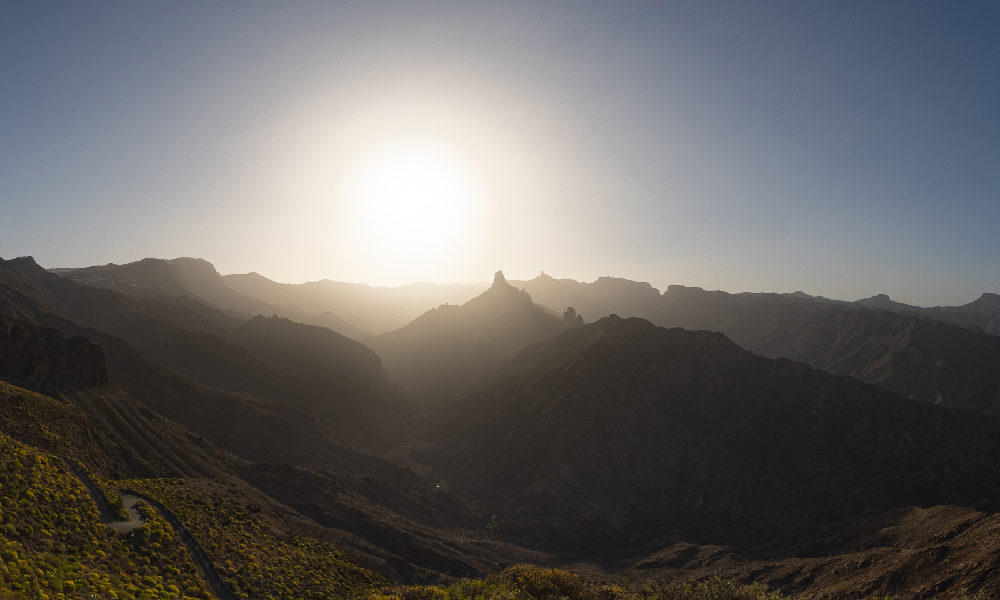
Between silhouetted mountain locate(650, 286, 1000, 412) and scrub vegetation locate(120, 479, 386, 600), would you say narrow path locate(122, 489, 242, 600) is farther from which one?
silhouetted mountain locate(650, 286, 1000, 412)

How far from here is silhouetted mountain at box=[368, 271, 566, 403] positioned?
488ft

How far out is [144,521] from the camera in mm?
28656

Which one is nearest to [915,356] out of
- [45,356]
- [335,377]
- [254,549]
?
[335,377]

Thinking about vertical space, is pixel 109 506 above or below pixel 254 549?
above

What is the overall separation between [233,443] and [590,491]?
54244 mm

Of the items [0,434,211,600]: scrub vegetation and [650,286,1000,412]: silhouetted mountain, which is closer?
[0,434,211,600]: scrub vegetation

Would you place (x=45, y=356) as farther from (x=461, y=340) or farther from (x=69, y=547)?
(x=461, y=340)

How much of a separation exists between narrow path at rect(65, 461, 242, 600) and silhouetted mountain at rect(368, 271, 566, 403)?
104m

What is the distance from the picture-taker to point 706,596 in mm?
20656

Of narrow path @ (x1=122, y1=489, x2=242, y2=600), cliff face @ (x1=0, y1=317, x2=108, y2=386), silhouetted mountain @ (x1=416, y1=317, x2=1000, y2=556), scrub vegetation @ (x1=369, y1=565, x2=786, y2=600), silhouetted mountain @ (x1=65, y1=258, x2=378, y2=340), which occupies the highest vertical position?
silhouetted mountain @ (x1=65, y1=258, x2=378, y2=340)

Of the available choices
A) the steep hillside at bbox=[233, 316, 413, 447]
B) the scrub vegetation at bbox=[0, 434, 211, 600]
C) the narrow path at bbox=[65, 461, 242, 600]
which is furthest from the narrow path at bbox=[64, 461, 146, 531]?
the steep hillside at bbox=[233, 316, 413, 447]

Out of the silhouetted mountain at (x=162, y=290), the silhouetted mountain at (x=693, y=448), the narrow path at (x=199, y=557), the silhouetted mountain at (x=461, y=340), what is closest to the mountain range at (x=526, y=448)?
the silhouetted mountain at (x=693, y=448)

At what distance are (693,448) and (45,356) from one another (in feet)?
290

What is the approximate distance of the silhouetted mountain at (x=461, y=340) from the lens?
149m
